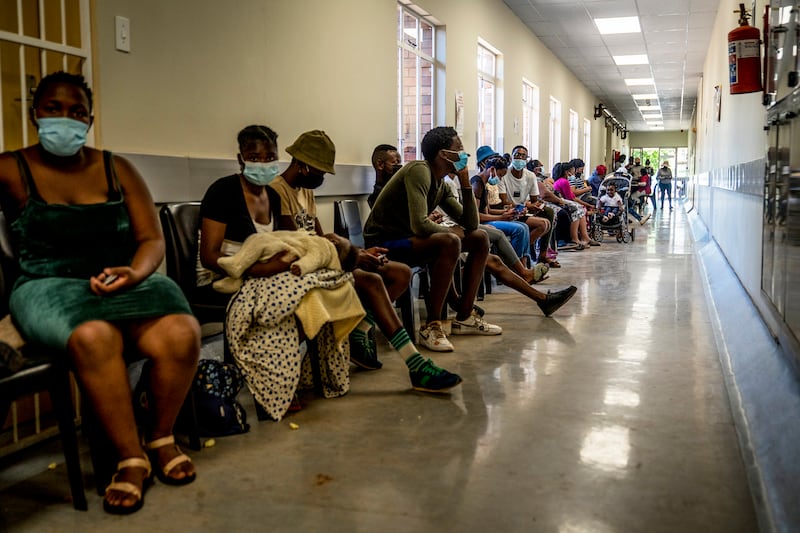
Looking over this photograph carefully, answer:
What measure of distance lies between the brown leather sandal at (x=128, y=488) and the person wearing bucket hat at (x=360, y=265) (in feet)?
3.92

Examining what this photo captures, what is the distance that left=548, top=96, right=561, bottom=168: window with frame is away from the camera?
1320cm

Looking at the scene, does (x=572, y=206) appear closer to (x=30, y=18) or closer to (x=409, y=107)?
(x=409, y=107)

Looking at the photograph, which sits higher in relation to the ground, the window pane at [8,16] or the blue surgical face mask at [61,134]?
the window pane at [8,16]

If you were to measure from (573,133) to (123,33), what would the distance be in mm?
13197

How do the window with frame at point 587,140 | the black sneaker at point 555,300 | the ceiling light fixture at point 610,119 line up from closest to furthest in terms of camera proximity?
the black sneaker at point 555,300
the window with frame at point 587,140
the ceiling light fixture at point 610,119

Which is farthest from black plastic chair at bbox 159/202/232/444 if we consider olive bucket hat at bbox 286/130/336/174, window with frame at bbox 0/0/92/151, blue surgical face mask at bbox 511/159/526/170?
blue surgical face mask at bbox 511/159/526/170

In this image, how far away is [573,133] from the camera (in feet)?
49.5

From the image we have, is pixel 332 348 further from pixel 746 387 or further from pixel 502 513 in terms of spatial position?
pixel 746 387

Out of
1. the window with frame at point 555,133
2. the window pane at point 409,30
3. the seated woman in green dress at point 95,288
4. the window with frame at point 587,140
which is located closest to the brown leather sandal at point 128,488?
the seated woman in green dress at point 95,288

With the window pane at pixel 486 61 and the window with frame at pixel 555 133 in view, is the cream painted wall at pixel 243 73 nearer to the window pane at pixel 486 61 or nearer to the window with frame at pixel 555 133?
the window pane at pixel 486 61

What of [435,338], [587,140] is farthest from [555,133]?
[435,338]

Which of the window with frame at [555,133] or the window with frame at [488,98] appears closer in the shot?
the window with frame at [488,98]

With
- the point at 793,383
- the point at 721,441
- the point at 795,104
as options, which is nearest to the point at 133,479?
the point at 721,441

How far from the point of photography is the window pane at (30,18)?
8.36 ft
